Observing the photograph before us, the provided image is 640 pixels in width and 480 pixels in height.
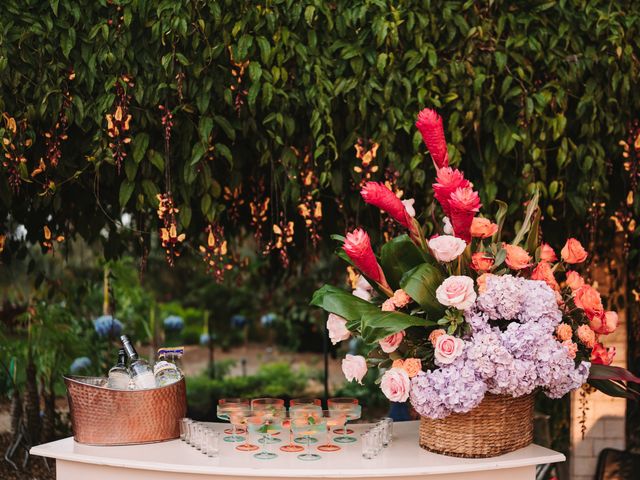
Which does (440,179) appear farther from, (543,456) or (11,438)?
(11,438)

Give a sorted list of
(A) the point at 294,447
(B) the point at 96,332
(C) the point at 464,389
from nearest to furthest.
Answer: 1. (C) the point at 464,389
2. (A) the point at 294,447
3. (B) the point at 96,332

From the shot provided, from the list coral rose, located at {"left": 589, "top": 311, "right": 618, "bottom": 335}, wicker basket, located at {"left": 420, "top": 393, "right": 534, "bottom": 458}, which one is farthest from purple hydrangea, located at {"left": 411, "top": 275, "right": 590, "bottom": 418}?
coral rose, located at {"left": 589, "top": 311, "right": 618, "bottom": 335}

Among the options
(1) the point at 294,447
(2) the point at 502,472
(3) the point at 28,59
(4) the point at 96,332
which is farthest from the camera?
(4) the point at 96,332

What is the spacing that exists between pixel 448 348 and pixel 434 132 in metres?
0.67

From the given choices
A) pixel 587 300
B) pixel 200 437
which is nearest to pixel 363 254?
A: pixel 587 300

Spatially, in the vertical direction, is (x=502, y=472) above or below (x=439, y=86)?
below

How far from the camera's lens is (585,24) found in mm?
3041

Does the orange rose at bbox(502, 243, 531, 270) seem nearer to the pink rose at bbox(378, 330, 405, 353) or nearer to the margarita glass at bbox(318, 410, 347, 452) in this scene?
the pink rose at bbox(378, 330, 405, 353)

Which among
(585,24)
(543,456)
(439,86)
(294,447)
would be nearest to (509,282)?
(543,456)

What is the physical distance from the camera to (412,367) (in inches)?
90.0

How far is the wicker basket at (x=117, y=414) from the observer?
2557 millimetres

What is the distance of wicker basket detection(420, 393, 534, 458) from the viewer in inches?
93.0

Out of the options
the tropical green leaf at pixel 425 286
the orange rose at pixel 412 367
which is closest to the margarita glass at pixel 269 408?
the orange rose at pixel 412 367

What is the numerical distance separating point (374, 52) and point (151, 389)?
1.57 m
